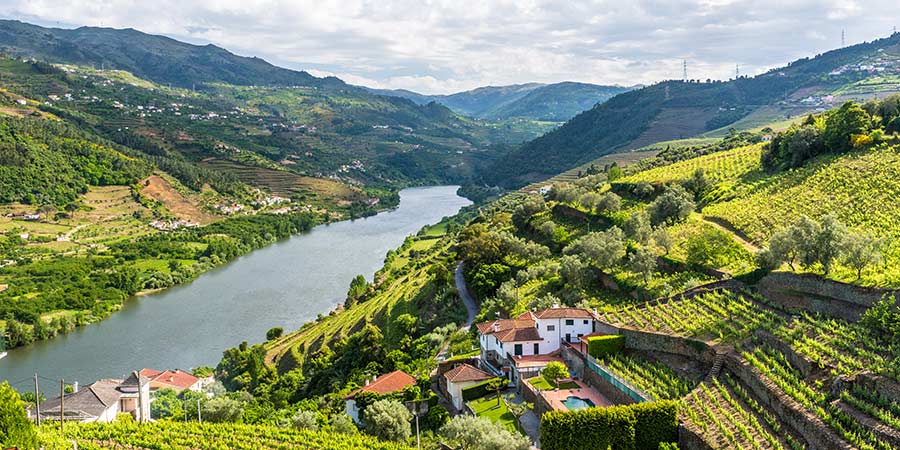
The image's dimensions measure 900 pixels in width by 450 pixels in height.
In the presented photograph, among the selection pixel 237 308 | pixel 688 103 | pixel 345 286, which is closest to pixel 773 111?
pixel 688 103

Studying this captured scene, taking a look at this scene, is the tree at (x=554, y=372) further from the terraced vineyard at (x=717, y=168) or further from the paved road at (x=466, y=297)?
the terraced vineyard at (x=717, y=168)

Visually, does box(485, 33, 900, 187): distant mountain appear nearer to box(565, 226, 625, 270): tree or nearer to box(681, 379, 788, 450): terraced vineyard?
box(565, 226, 625, 270): tree

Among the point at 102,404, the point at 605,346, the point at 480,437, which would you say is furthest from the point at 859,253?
the point at 102,404

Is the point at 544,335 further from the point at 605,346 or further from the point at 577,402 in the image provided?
the point at 577,402

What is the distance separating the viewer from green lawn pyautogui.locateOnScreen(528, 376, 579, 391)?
24969 millimetres

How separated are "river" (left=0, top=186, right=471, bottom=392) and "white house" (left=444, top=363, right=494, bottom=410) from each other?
2714 centimetres

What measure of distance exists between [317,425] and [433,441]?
4910 millimetres

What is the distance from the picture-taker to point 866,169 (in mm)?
36875

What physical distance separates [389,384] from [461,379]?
4.50 meters

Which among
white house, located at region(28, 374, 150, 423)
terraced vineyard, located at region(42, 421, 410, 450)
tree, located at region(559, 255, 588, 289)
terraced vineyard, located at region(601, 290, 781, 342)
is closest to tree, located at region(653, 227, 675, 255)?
tree, located at region(559, 255, 588, 289)

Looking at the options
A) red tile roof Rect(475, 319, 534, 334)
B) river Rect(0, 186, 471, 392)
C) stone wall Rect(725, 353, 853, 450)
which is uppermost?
stone wall Rect(725, 353, 853, 450)

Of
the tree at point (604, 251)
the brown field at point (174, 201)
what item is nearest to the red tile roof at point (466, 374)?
the tree at point (604, 251)

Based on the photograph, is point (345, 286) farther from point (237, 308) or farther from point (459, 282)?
point (459, 282)

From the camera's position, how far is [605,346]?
25422 mm
